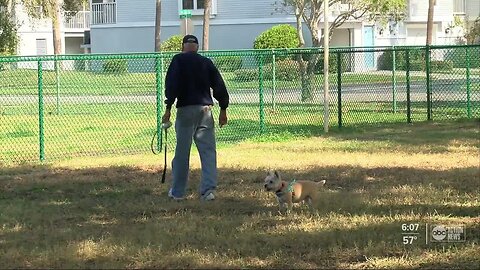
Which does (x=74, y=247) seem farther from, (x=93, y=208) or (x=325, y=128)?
(x=325, y=128)

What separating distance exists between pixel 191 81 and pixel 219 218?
1.68 m

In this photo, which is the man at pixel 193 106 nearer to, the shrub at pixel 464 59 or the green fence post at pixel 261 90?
the green fence post at pixel 261 90

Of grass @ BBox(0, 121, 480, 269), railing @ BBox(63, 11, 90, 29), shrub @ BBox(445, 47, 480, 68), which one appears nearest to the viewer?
grass @ BBox(0, 121, 480, 269)

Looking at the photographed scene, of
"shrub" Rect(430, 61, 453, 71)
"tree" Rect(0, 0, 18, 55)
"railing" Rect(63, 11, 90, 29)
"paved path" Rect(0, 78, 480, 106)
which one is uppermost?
"railing" Rect(63, 11, 90, 29)

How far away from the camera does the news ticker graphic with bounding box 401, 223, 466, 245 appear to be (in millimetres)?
6697

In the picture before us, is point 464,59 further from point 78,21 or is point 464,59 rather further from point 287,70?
point 78,21

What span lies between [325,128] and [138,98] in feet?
20.2

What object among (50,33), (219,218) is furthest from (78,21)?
(219,218)

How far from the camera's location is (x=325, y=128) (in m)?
16.1

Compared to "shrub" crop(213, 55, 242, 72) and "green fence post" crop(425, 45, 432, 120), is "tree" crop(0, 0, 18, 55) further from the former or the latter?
"green fence post" crop(425, 45, 432, 120)

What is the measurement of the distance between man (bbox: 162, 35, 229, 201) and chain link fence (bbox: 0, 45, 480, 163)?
5.77 m

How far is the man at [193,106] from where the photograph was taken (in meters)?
8.86

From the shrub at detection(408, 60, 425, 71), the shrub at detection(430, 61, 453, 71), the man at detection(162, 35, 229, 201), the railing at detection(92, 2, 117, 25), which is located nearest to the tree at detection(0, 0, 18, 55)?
the shrub at detection(408, 60, 425, 71)

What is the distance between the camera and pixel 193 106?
→ 352 inches
